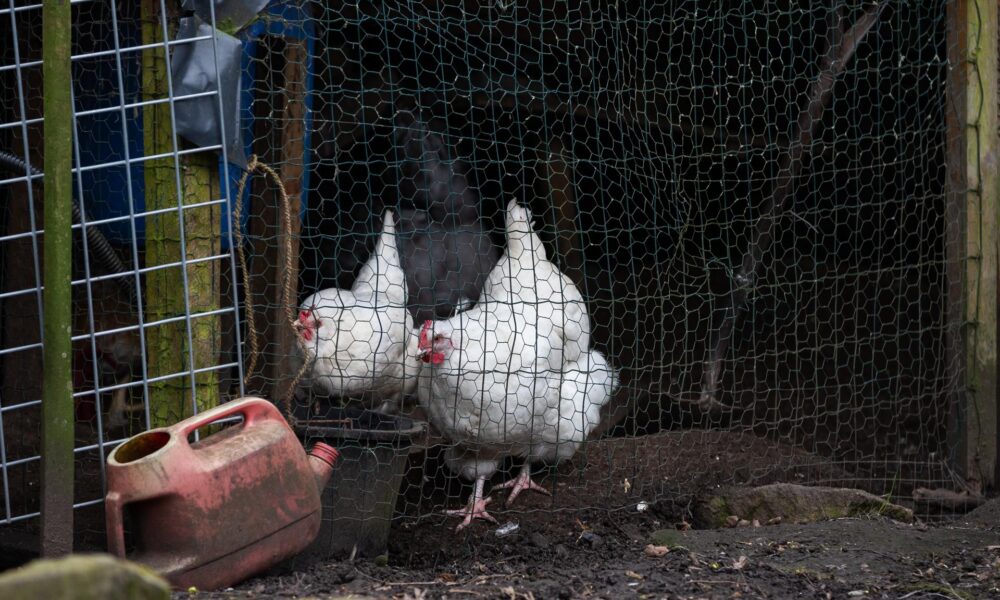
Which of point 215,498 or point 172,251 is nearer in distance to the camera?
point 215,498

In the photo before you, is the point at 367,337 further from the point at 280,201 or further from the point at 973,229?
the point at 973,229

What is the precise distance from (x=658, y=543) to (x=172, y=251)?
1.56 m

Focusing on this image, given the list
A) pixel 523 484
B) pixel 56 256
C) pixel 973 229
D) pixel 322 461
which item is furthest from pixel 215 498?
pixel 973 229

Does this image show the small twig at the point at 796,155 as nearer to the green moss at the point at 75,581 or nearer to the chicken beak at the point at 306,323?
the chicken beak at the point at 306,323

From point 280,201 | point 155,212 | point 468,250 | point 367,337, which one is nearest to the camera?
point 155,212

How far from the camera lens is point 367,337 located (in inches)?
144

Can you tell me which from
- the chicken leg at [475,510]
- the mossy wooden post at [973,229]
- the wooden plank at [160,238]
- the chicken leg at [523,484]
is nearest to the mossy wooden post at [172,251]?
the wooden plank at [160,238]

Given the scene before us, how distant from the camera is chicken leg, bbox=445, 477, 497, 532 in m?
3.42

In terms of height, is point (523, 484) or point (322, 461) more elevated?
point (322, 461)

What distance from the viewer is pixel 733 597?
2318 mm

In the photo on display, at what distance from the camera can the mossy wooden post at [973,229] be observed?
12.3ft

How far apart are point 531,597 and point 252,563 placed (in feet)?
2.09

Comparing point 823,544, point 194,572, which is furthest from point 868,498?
point 194,572

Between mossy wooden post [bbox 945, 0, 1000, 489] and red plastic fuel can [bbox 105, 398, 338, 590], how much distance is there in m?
2.56
